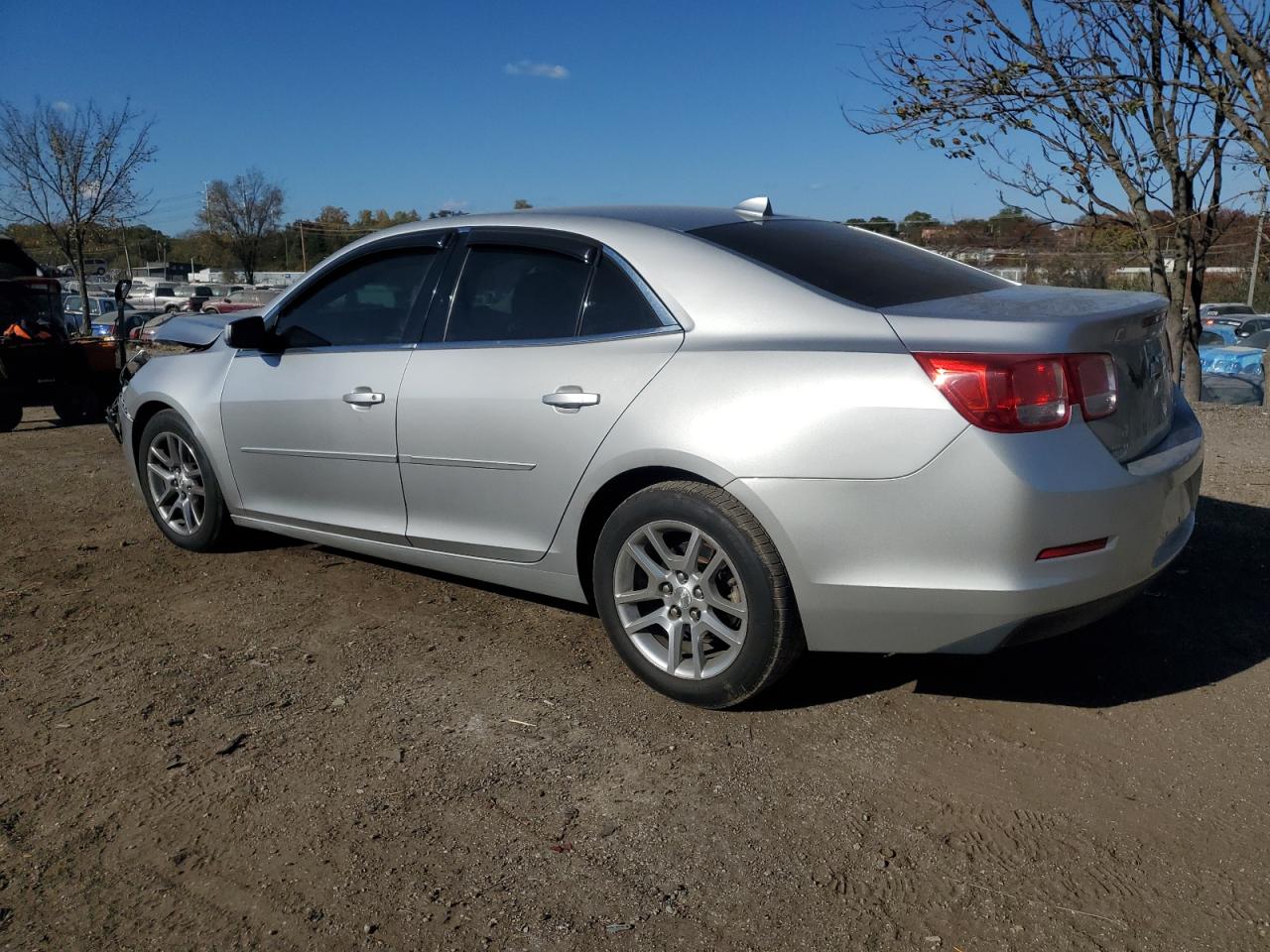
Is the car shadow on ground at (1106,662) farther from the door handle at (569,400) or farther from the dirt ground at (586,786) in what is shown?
the door handle at (569,400)

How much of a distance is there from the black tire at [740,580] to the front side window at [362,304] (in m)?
1.44

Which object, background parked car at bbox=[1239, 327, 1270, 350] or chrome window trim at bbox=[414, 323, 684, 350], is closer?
chrome window trim at bbox=[414, 323, 684, 350]

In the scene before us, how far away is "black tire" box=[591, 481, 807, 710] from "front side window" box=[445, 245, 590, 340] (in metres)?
0.76

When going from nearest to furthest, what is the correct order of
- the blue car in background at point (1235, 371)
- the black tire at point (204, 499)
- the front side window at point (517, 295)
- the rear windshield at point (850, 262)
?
the rear windshield at point (850, 262)
the front side window at point (517, 295)
the black tire at point (204, 499)
the blue car in background at point (1235, 371)

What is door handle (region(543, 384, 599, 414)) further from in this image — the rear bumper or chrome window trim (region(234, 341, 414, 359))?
chrome window trim (region(234, 341, 414, 359))

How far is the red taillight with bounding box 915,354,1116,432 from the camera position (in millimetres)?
2881

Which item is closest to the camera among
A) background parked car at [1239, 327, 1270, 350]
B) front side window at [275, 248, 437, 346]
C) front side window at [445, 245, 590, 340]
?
front side window at [445, 245, 590, 340]

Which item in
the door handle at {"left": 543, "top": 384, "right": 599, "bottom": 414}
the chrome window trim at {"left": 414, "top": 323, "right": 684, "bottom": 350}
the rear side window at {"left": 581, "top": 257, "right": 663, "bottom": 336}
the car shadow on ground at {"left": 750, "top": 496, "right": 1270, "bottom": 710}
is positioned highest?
the rear side window at {"left": 581, "top": 257, "right": 663, "bottom": 336}

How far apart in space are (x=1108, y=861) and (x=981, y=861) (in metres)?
0.31

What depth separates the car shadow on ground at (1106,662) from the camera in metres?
3.60

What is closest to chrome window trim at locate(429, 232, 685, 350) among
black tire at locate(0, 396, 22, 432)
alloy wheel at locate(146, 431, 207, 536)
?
alloy wheel at locate(146, 431, 207, 536)

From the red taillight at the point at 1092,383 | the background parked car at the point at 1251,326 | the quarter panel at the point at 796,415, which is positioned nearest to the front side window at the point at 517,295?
the quarter panel at the point at 796,415

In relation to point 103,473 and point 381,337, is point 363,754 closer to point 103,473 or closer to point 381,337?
point 381,337

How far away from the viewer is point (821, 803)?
2902 mm
